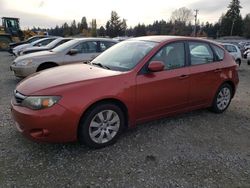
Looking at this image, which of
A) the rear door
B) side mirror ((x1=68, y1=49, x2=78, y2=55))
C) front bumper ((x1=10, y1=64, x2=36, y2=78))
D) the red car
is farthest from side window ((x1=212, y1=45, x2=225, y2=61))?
front bumper ((x1=10, y1=64, x2=36, y2=78))

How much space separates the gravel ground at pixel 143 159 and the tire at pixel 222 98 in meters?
0.68

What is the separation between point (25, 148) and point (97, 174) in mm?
1249

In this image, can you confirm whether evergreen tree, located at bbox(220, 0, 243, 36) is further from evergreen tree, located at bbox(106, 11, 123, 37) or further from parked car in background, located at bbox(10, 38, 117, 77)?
parked car in background, located at bbox(10, 38, 117, 77)

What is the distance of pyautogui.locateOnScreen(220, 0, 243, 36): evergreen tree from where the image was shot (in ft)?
257

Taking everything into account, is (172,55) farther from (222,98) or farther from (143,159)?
(143,159)

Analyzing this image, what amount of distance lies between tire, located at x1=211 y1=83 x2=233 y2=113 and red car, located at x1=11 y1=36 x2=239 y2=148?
0.04 meters

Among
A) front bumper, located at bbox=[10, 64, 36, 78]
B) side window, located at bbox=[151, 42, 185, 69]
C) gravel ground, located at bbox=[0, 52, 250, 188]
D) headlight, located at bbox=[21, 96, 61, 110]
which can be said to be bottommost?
gravel ground, located at bbox=[0, 52, 250, 188]

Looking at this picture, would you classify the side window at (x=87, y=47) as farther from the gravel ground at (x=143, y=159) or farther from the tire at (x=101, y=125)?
the tire at (x=101, y=125)

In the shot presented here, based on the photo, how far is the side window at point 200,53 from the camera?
476 cm

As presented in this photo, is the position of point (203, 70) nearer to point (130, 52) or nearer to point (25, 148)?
point (130, 52)

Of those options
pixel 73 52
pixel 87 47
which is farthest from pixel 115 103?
pixel 87 47

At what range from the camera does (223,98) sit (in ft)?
17.9

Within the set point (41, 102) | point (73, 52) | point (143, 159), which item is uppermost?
point (73, 52)

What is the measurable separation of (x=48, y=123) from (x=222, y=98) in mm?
3749
